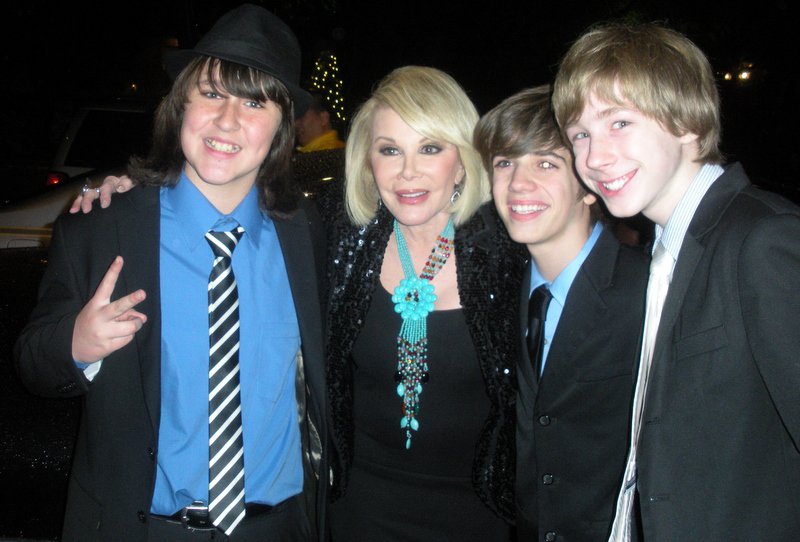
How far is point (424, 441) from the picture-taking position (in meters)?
2.90

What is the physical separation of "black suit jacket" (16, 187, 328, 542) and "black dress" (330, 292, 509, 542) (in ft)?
3.34

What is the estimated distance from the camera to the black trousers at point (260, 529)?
2.23 meters

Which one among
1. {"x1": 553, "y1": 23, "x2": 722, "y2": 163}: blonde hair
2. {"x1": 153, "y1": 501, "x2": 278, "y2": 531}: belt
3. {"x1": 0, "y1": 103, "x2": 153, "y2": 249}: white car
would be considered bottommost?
{"x1": 153, "y1": 501, "x2": 278, "y2": 531}: belt

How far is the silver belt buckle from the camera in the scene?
7.34ft

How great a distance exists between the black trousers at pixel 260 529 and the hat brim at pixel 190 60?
1530mm

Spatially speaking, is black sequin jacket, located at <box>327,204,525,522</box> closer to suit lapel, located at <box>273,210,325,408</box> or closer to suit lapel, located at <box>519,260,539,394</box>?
suit lapel, located at <box>519,260,539,394</box>

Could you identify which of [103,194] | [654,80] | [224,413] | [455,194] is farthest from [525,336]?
[103,194]

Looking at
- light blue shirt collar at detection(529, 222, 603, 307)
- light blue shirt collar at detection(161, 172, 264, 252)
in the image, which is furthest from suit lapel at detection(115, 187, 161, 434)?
light blue shirt collar at detection(529, 222, 603, 307)

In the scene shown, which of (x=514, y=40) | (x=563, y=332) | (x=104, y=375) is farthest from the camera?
(x=514, y=40)

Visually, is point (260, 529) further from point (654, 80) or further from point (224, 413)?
point (654, 80)

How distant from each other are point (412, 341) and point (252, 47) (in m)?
1.32

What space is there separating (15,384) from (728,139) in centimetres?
1371

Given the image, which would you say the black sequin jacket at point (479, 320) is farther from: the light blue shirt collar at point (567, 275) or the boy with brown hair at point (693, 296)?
the boy with brown hair at point (693, 296)

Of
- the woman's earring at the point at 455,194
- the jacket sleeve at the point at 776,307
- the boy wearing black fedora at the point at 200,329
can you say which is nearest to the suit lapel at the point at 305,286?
the boy wearing black fedora at the point at 200,329
